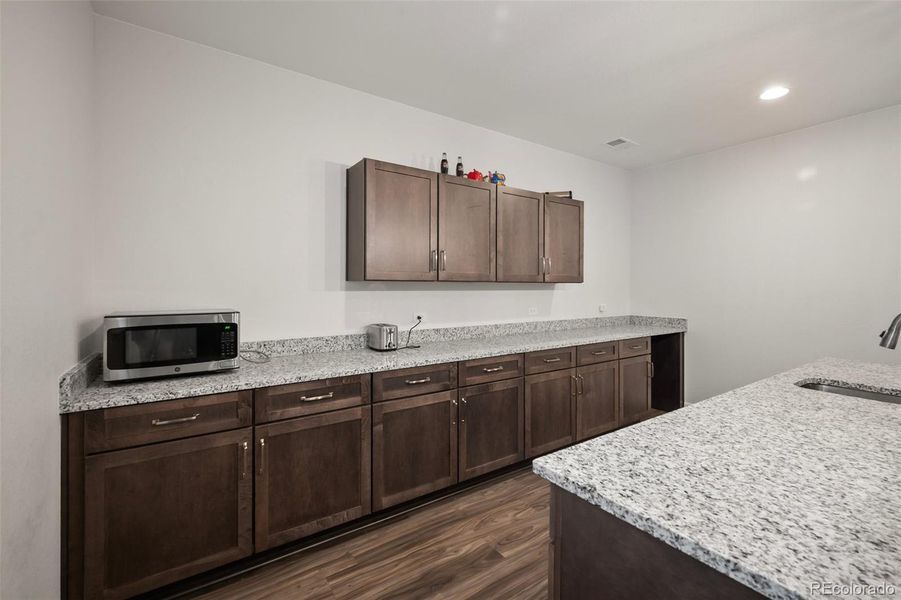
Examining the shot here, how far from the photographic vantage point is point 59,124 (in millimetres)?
1568

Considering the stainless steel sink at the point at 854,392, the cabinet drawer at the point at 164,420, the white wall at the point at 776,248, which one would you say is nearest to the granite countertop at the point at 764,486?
the stainless steel sink at the point at 854,392

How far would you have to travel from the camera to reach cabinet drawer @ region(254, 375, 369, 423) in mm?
1938

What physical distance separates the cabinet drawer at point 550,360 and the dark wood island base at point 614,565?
2.00 metres

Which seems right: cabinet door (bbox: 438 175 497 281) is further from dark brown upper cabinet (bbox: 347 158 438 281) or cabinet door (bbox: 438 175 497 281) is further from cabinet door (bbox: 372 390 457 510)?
cabinet door (bbox: 372 390 457 510)

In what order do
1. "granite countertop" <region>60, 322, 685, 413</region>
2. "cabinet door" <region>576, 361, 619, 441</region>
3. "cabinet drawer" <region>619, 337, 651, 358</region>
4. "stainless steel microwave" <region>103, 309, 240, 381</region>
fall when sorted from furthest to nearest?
"cabinet drawer" <region>619, 337, 651, 358</region>, "cabinet door" <region>576, 361, 619, 441</region>, "stainless steel microwave" <region>103, 309, 240, 381</region>, "granite countertop" <region>60, 322, 685, 413</region>

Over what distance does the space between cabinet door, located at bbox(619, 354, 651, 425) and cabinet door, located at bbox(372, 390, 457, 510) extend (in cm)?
187

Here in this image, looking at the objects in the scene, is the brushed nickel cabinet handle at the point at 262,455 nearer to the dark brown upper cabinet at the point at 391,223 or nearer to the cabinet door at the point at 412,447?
the cabinet door at the point at 412,447

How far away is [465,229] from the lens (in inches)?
119

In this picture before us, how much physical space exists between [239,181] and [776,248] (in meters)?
4.43

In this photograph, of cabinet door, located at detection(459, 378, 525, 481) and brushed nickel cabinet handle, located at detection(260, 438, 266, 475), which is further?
cabinet door, located at detection(459, 378, 525, 481)

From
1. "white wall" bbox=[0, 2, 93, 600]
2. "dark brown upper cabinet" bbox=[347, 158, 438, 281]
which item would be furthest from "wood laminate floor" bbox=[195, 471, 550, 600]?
"dark brown upper cabinet" bbox=[347, 158, 438, 281]

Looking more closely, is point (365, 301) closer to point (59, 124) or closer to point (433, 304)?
point (433, 304)

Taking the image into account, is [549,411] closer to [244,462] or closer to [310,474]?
[310,474]

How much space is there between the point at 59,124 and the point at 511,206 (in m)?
2.63
